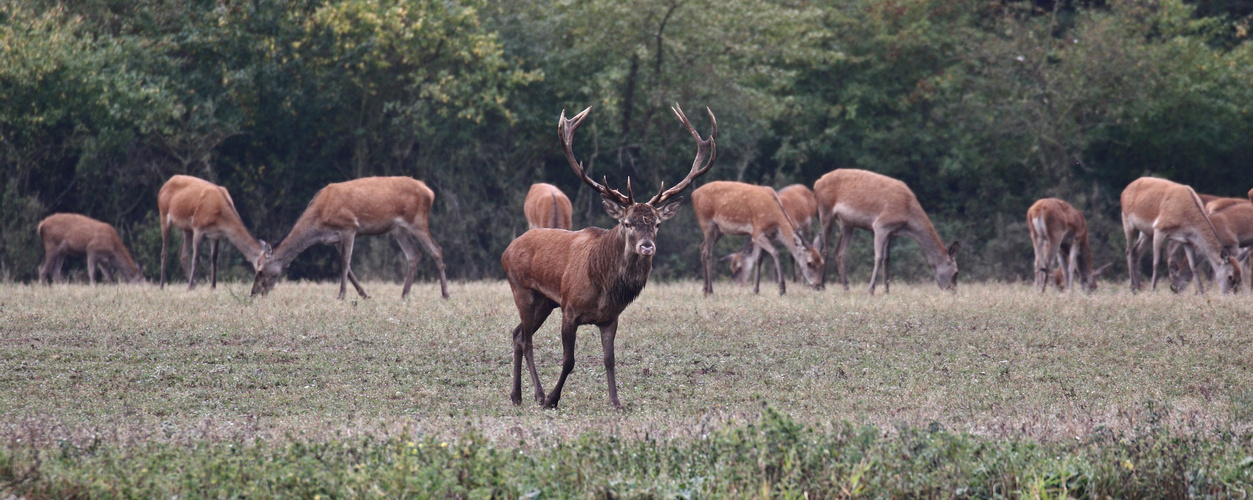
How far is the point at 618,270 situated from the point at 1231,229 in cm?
1311

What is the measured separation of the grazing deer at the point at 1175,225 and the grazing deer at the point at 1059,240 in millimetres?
685

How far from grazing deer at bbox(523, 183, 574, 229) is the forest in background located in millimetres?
3889

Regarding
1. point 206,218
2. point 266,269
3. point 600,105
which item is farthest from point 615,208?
point 600,105

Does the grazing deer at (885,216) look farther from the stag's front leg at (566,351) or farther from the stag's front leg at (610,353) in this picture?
the stag's front leg at (566,351)

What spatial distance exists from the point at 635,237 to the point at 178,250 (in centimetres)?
1468

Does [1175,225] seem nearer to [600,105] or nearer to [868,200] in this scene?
[868,200]

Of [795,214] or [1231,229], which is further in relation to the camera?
[795,214]

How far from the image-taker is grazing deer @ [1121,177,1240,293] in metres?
16.5

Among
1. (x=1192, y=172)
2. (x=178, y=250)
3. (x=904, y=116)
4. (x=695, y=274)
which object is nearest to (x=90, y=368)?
(x=178, y=250)

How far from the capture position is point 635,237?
27.1 feet

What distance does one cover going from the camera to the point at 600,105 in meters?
22.9

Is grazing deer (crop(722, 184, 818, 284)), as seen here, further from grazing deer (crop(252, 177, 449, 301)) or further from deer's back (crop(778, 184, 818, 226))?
grazing deer (crop(252, 177, 449, 301))

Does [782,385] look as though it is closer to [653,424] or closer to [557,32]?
→ [653,424]

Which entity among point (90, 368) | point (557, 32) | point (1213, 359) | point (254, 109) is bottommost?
point (90, 368)
